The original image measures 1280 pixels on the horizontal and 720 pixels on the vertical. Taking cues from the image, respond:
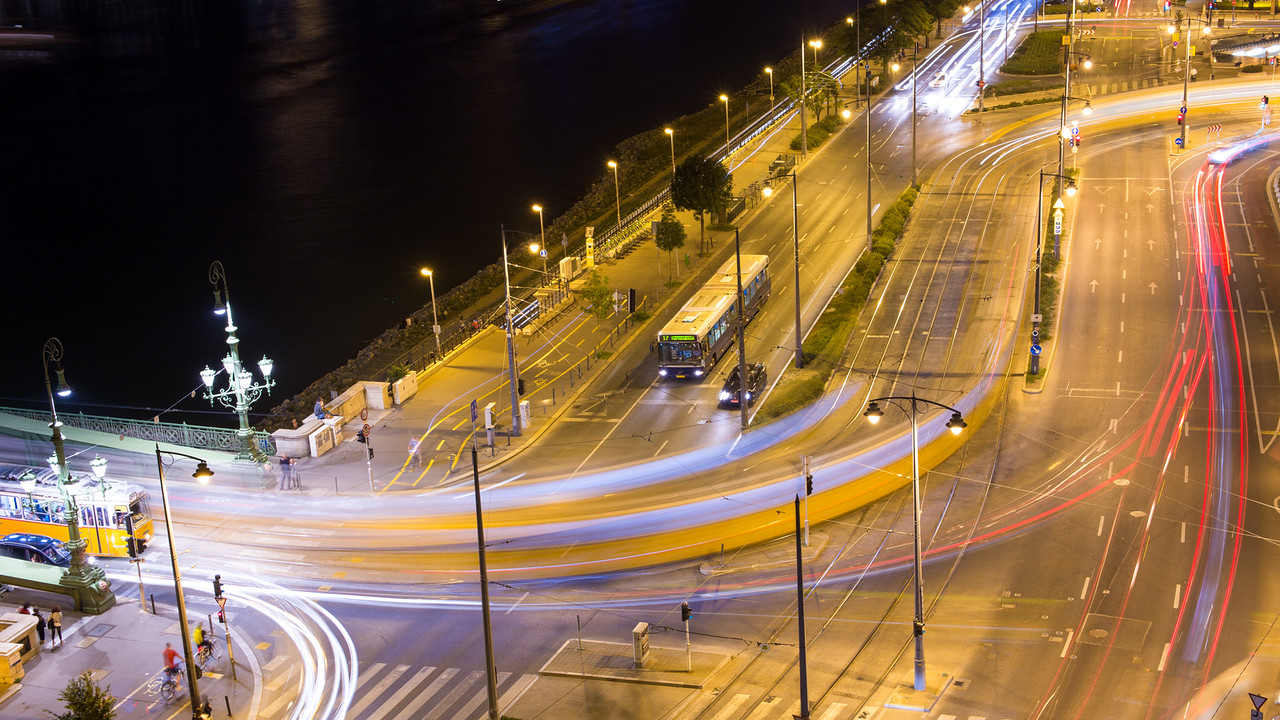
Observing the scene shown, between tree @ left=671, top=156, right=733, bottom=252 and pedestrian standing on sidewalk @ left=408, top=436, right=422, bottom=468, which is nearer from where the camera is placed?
pedestrian standing on sidewalk @ left=408, top=436, right=422, bottom=468

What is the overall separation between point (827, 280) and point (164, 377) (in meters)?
46.3

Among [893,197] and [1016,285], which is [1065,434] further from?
[893,197]

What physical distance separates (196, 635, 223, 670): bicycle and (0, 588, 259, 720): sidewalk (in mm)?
230

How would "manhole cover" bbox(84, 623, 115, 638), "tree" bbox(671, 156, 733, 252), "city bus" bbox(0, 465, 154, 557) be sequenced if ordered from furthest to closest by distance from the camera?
"tree" bbox(671, 156, 733, 252) → "city bus" bbox(0, 465, 154, 557) → "manhole cover" bbox(84, 623, 115, 638)

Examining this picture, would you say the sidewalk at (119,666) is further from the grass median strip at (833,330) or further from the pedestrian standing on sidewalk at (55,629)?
the grass median strip at (833,330)

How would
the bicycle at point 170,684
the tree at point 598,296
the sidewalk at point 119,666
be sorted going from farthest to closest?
1. the tree at point 598,296
2. the bicycle at point 170,684
3. the sidewalk at point 119,666

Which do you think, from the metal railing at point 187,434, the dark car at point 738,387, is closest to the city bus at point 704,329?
the dark car at point 738,387

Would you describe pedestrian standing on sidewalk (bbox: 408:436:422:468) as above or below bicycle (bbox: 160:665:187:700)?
below

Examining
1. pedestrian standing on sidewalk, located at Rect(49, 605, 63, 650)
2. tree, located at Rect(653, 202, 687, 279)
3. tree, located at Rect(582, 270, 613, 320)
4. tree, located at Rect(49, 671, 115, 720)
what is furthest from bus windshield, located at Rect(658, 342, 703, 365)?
tree, located at Rect(49, 671, 115, 720)

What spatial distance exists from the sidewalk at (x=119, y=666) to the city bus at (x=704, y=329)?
26828 mm

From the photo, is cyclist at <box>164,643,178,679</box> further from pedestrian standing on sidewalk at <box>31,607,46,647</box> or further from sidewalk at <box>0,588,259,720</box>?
pedestrian standing on sidewalk at <box>31,607,46,647</box>

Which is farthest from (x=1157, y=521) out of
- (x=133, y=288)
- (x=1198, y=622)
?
(x=133, y=288)

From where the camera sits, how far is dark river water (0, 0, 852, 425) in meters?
93.8

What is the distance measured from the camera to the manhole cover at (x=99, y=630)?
40.0m
